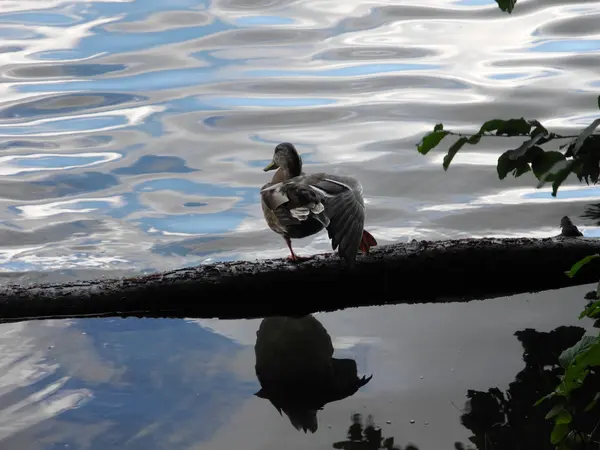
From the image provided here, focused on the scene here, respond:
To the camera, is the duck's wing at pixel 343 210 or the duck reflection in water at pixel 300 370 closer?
the duck reflection in water at pixel 300 370

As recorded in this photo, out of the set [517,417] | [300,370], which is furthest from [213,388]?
[517,417]

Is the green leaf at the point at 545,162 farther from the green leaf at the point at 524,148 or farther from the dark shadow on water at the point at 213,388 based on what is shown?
the dark shadow on water at the point at 213,388

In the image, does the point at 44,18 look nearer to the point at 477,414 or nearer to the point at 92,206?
the point at 92,206

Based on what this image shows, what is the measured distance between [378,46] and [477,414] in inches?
311

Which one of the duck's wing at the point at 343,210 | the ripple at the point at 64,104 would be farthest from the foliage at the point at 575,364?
the ripple at the point at 64,104

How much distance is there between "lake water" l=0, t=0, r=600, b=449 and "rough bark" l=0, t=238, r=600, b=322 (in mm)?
104

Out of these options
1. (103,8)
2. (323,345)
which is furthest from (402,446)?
(103,8)

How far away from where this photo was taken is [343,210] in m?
4.27

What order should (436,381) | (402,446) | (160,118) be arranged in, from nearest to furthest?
(402,446) → (436,381) → (160,118)

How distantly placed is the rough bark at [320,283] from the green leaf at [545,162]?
218 cm

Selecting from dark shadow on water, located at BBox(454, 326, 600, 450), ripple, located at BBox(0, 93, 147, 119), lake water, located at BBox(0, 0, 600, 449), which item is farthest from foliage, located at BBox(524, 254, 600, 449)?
ripple, located at BBox(0, 93, 147, 119)

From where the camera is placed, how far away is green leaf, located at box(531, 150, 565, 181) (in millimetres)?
2195

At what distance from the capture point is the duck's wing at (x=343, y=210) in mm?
3998

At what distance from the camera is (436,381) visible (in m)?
3.97
